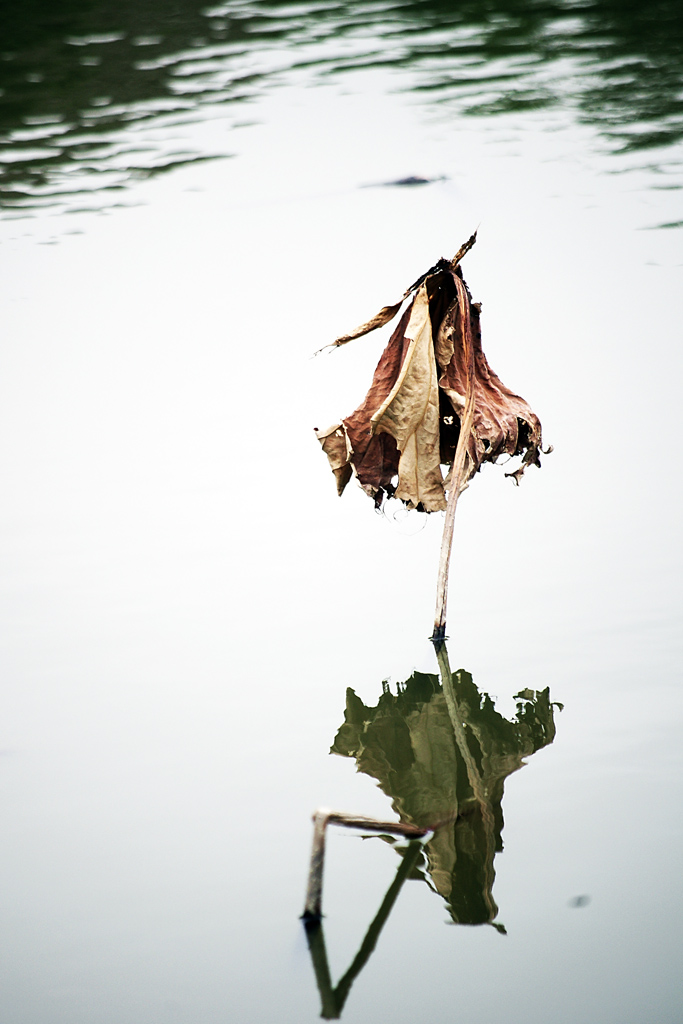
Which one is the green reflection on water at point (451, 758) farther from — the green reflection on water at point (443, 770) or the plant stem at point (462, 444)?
the plant stem at point (462, 444)

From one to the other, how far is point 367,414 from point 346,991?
209cm

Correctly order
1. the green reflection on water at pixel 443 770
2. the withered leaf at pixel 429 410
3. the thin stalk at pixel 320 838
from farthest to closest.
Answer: the withered leaf at pixel 429 410 → the green reflection on water at pixel 443 770 → the thin stalk at pixel 320 838

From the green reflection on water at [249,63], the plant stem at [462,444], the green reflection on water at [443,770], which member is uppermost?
the green reflection on water at [249,63]

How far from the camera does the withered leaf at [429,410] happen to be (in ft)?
11.1

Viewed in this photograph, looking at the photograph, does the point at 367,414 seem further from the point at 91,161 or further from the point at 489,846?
the point at 91,161

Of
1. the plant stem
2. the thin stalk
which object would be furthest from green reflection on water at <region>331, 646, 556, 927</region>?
the plant stem

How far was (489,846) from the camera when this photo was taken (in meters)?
2.51

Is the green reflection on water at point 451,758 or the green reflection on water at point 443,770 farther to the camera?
the green reflection on water at point 451,758

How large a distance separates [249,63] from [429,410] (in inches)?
426

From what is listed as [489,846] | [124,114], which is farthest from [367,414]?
[124,114]

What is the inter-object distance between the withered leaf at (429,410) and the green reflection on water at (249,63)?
376 inches

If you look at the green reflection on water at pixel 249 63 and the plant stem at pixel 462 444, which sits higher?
the green reflection on water at pixel 249 63

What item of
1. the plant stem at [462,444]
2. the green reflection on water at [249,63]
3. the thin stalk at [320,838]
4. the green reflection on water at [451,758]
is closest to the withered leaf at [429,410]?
the plant stem at [462,444]

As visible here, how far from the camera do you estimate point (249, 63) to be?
12.3 meters
